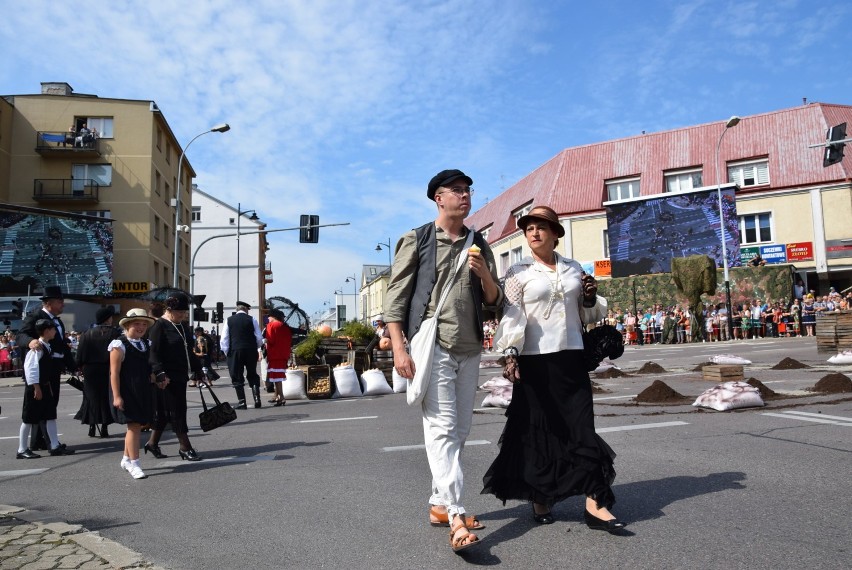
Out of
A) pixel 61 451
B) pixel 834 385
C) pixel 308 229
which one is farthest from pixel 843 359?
pixel 308 229

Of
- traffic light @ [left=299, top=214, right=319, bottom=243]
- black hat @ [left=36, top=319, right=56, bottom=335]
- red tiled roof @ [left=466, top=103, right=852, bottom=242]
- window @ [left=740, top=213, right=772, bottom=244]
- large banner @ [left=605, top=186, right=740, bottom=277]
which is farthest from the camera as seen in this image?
window @ [left=740, top=213, right=772, bottom=244]

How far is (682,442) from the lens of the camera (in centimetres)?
630

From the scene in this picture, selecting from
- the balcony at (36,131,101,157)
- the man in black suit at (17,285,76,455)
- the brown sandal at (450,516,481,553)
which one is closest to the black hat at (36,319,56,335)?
the man in black suit at (17,285,76,455)

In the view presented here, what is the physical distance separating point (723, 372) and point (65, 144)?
4046 cm

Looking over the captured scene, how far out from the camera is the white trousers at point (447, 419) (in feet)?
11.9

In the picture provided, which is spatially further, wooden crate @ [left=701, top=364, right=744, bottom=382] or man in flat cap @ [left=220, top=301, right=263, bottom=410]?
man in flat cap @ [left=220, top=301, right=263, bottom=410]

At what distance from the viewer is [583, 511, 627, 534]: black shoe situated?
364 centimetres

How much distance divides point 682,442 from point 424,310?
12.2 feet

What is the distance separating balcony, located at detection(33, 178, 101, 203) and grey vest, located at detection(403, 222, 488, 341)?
42.3 m

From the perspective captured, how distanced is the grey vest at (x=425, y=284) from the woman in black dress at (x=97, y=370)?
6300 mm

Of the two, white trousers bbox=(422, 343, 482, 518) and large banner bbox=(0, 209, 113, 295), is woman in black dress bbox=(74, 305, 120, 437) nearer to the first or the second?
white trousers bbox=(422, 343, 482, 518)

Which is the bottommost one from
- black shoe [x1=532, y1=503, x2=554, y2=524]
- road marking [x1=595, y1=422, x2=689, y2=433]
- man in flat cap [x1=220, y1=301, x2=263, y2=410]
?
black shoe [x1=532, y1=503, x2=554, y2=524]

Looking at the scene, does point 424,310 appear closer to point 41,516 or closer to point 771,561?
point 771,561

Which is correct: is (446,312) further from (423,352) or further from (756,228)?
(756,228)
